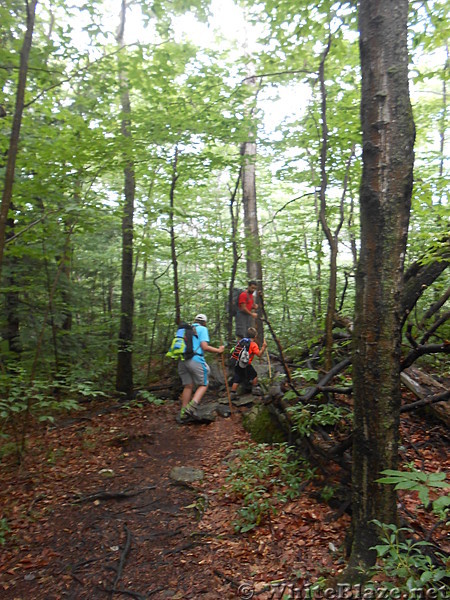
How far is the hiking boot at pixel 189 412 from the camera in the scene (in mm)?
7641

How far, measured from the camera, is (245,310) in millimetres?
9680

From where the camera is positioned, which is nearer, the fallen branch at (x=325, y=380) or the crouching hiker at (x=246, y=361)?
the fallen branch at (x=325, y=380)

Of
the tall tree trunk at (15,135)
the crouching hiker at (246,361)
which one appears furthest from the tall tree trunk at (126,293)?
the tall tree trunk at (15,135)

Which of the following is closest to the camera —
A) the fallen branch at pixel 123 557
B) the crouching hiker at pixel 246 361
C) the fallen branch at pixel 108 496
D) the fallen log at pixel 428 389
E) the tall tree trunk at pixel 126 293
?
the fallen branch at pixel 123 557

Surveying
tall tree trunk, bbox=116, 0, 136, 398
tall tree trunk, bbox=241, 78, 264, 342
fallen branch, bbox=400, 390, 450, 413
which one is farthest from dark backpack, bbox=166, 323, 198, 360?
fallen branch, bbox=400, 390, 450, 413

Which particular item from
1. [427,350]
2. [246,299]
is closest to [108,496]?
[427,350]

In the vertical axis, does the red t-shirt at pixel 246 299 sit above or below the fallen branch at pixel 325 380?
above

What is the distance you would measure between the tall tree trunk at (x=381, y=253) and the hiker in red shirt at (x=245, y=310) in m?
6.83

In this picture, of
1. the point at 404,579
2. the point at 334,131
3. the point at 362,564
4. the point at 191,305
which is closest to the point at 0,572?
the point at 362,564

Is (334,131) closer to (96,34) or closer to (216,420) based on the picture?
(96,34)

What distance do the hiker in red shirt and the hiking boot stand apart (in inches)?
117

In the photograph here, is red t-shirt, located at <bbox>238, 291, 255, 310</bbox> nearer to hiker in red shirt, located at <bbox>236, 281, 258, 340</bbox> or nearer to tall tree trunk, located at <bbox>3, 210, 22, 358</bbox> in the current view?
hiker in red shirt, located at <bbox>236, 281, 258, 340</bbox>

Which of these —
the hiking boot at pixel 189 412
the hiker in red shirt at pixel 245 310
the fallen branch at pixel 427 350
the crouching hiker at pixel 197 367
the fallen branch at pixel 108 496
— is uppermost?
the hiker in red shirt at pixel 245 310

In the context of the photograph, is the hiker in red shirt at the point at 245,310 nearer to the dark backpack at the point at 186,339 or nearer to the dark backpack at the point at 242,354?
the dark backpack at the point at 242,354
